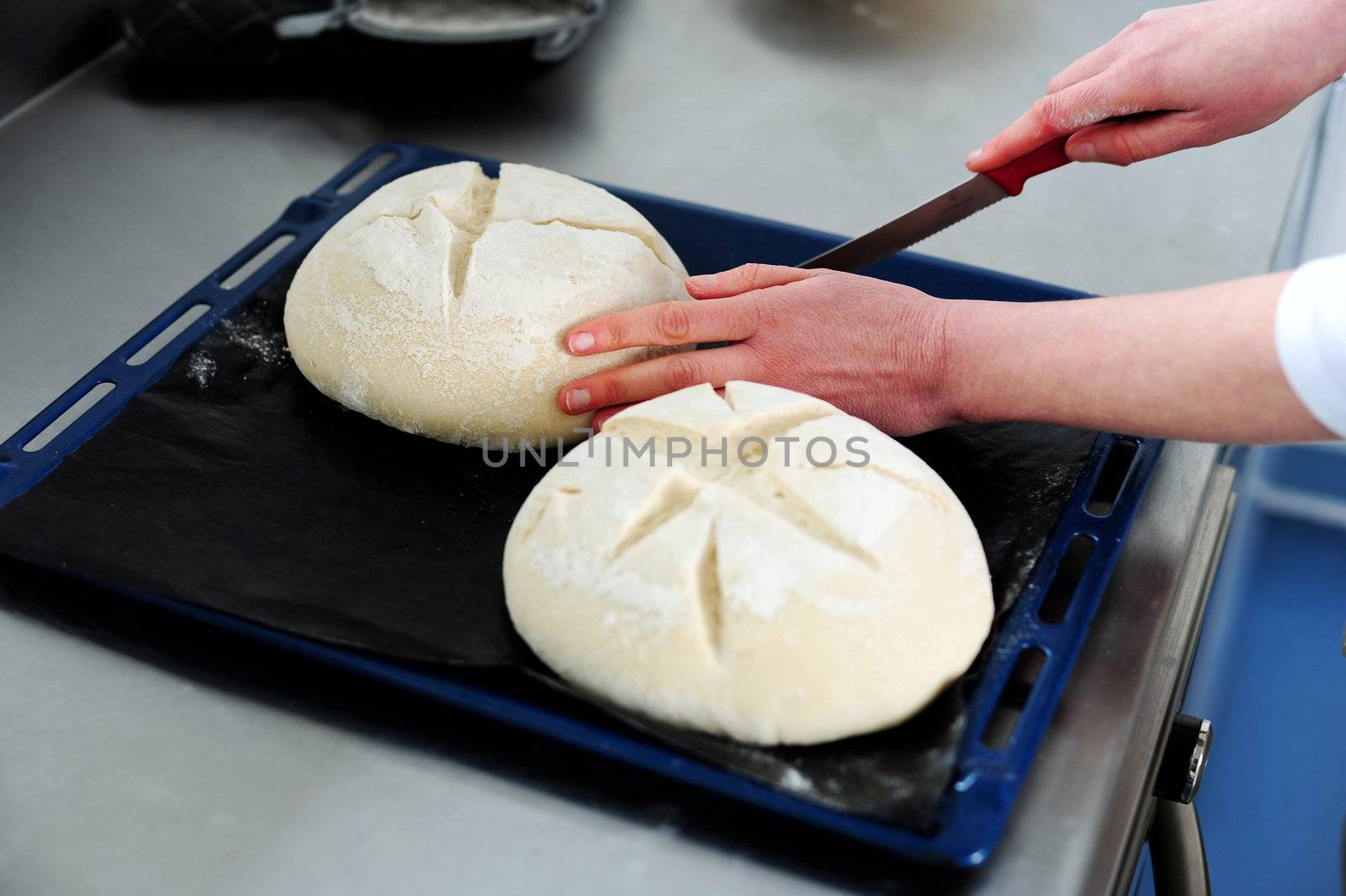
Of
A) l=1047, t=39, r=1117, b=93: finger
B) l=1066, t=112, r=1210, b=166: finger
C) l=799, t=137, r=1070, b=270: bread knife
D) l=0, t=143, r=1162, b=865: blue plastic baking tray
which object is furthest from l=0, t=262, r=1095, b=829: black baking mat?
l=1047, t=39, r=1117, b=93: finger

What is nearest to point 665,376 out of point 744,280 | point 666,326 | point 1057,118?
point 666,326

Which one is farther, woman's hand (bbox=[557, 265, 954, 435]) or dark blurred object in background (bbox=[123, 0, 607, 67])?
dark blurred object in background (bbox=[123, 0, 607, 67])

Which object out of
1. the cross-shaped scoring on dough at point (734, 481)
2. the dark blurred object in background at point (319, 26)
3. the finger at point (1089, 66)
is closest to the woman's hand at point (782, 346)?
the cross-shaped scoring on dough at point (734, 481)

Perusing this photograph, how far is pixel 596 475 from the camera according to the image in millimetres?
1292

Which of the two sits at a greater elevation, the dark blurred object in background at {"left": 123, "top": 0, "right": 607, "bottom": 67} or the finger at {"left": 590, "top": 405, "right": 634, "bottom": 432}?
the dark blurred object in background at {"left": 123, "top": 0, "right": 607, "bottom": 67}

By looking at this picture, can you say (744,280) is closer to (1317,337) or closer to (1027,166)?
(1027,166)

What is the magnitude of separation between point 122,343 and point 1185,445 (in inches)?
59.8

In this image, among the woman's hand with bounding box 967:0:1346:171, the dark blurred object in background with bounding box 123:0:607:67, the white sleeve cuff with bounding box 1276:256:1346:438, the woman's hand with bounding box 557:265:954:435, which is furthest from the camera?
the dark blurred object in background with bounding box 123:0:607:67

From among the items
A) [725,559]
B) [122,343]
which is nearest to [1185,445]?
[725,559]

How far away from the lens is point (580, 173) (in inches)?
85.4

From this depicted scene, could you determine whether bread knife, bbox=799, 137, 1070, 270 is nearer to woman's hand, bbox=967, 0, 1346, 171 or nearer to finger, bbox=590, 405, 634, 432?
woman's hand, bbox=967, 0, 1346, 171

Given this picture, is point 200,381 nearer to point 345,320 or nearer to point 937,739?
point 345,320

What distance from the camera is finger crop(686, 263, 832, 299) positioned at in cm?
154

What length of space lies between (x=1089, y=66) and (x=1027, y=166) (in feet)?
0.63
